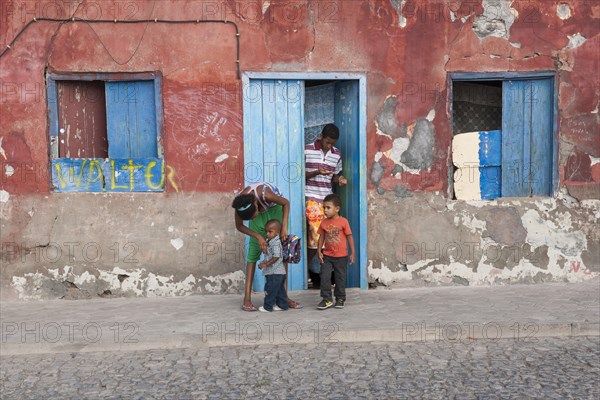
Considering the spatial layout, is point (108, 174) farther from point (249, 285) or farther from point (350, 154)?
point (350, 154)

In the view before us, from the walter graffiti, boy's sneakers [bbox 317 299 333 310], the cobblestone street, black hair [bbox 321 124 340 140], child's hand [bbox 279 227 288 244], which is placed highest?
black hair [bbox 321 124 340 140]

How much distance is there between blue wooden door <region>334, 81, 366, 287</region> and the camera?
839 centimetres

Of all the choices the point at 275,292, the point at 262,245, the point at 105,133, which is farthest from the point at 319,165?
the point at 105,133

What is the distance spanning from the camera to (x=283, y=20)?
8141 millimetres

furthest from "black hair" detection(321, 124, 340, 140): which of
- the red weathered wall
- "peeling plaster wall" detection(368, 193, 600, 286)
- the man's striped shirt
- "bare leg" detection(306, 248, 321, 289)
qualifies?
"bare leg" detection(306, 248, 321, 289)

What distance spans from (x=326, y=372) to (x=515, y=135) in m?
4.32

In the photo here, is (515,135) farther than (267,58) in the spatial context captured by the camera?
Yes

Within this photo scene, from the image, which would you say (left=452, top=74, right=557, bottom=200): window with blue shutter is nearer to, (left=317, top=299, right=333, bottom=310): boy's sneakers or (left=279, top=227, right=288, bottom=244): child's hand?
(left=317, top=299, right=333, bottom=310): boy's sneakers

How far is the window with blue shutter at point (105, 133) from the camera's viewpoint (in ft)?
26.7

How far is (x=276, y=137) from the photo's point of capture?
27.0 ft

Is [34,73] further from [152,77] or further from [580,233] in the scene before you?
[580,233]

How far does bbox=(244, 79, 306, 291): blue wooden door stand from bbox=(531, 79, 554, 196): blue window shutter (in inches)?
107

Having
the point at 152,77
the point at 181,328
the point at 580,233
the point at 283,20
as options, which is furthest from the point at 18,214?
the point at 580,233

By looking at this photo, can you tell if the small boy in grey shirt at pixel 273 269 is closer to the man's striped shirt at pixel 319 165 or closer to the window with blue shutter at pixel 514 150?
the man's striped shirt at pixel 319 165
